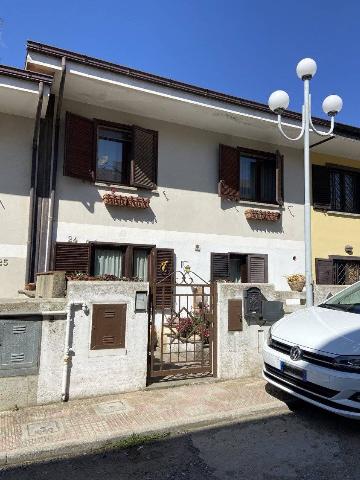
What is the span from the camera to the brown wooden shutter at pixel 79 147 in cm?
904

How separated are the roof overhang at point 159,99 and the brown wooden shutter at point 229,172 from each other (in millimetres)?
603

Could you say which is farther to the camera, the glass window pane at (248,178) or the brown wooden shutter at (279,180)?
the brown wooden shutter at (279,180)

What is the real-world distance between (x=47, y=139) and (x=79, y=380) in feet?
19.1

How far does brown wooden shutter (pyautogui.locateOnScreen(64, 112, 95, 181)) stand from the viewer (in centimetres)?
904

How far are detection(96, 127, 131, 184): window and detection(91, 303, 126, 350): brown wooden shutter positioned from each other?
4644mm

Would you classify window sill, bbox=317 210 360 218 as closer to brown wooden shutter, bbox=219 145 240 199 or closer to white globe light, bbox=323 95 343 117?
brown wooden shutter, bbox=219 145 240 199

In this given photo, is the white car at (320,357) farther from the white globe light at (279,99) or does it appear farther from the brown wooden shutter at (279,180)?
the brown wooden shutter at (279,180)

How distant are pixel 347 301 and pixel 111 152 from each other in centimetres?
668

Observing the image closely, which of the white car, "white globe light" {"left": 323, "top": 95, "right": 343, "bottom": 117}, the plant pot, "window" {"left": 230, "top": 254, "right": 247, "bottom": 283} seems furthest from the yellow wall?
the white car

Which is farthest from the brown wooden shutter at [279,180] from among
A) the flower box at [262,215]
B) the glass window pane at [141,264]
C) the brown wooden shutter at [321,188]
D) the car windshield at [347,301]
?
the car windshield at [347,301]

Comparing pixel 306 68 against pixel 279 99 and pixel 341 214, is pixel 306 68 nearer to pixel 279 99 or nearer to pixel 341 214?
pixel 279 99

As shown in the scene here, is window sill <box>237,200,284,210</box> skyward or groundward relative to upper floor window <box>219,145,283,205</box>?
groundward

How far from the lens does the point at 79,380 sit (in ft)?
18.2

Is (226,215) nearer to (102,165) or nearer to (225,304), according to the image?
(102,165)
